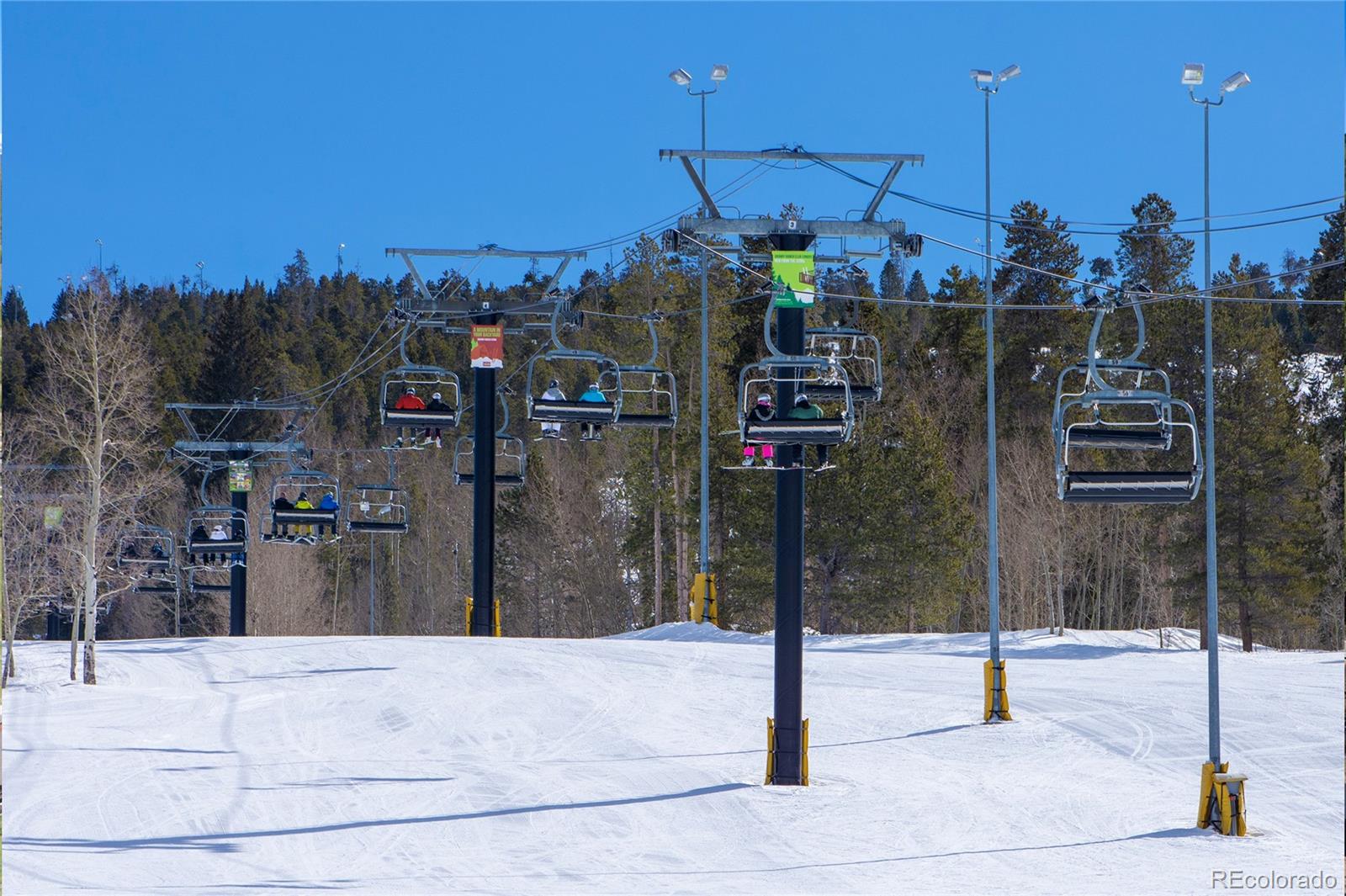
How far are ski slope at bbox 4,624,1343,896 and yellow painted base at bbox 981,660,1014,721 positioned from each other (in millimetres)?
334

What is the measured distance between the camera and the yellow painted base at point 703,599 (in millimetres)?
30125

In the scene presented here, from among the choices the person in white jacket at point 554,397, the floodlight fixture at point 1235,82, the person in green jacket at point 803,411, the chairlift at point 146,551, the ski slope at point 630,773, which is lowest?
the ski slope at point 630,773

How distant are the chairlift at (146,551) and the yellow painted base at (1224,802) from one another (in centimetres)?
2139

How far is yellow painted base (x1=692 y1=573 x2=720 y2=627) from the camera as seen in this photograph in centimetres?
3012

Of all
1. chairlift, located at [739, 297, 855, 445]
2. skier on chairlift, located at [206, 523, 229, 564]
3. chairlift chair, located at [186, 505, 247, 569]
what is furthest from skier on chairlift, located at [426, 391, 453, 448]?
chairlift, located at [739, 297, 855, 445]

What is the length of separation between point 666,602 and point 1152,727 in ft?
95.9

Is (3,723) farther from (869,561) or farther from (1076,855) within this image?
(869,561)

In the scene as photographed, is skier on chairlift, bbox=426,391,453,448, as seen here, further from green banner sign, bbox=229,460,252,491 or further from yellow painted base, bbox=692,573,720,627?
green banner sign, bbox=229,460,252,491

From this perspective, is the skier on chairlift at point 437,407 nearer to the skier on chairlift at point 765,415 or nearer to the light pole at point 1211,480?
the skier on chairlift at point 765,415

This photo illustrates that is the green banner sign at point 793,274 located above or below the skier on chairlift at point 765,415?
above

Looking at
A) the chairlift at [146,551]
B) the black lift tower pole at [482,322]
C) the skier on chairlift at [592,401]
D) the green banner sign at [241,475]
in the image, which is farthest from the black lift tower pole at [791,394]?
the green banner sign at [241,475]

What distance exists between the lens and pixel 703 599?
99.3 ft

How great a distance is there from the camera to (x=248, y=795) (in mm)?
15422

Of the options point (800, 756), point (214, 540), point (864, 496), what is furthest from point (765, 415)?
point (864, 496)
